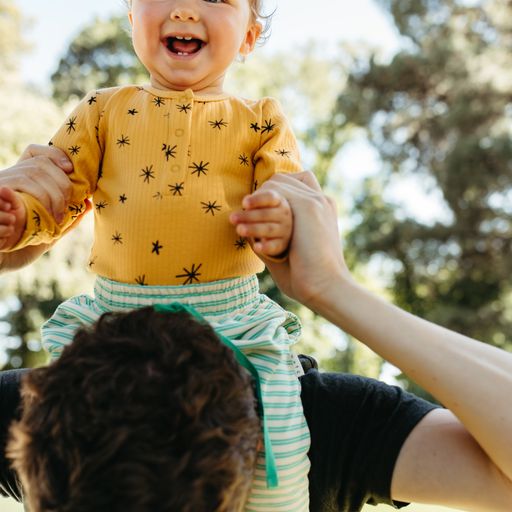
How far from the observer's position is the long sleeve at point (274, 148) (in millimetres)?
1277

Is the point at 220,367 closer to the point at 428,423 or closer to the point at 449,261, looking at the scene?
the point at 428,423

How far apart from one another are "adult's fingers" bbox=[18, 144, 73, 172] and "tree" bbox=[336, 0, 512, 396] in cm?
989

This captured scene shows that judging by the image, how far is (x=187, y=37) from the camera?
129 centimetres

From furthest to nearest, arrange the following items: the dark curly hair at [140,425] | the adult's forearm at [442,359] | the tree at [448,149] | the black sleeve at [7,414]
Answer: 1. the tree at [448,149]
2. the black sleeve at [7,414]
3. the adult's forearm at [442,359]
4. the dark curly hair at [140,425]

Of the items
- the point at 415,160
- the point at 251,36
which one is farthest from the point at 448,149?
the point at 251,36

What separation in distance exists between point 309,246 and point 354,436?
0.42 m

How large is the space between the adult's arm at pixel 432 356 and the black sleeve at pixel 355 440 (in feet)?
0.27

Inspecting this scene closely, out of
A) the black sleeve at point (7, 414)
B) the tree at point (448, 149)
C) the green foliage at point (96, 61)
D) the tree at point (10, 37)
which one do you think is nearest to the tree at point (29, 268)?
the tree at point (10, 37)

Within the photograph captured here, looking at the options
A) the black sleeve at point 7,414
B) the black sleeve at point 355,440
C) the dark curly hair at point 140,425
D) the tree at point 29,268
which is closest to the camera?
the dark curly hair at point 140,425

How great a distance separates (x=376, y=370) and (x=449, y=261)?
3.58 metres

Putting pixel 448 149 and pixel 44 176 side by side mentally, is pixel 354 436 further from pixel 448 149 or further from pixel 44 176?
pixel 448 149

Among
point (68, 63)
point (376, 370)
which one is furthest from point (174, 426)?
point (68, 63)

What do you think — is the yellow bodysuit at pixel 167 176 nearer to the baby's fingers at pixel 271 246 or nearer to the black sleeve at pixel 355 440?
the baby's fingers at pixel 271 246

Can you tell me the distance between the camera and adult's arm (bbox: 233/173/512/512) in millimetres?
1053
